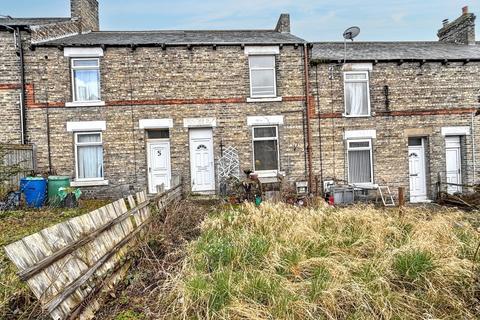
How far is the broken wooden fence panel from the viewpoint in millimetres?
2520

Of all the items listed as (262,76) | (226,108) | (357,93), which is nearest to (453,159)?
(357,93)

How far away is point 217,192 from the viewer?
40.4 feet

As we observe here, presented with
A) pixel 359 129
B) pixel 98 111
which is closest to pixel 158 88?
pixel 98 111

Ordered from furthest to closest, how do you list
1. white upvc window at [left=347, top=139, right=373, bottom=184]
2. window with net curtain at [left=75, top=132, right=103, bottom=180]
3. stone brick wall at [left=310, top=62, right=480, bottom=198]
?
white upvc window at [left=347, top=139, right=373, bottom=184] → stone brick wall at [left=310, top=62, right=480, bottom=198] → window with net curtain at [left=75, top=132, right=103, bottom=180]

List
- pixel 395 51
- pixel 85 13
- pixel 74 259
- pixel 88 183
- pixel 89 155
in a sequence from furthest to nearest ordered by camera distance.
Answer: pixel 395 51 < pixel 85 13 < pixel 89 155 < pixel 88 183 < pixel 74 259

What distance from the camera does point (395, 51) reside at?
48.0 feet

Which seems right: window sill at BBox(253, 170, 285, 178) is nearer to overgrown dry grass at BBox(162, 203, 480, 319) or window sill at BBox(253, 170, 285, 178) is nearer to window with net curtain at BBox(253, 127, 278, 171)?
window with net curtain at BBox(253, 127, 278, 171)

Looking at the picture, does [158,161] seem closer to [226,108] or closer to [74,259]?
[226,108]

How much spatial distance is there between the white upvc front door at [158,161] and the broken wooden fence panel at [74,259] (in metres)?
7.88

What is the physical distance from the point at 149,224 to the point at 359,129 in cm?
1037

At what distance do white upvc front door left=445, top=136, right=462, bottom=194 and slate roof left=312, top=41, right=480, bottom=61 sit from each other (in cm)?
364

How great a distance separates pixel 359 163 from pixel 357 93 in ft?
9.97

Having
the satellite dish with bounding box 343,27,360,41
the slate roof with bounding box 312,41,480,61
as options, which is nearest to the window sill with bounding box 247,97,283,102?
the slate roof with bounding box 312,41,480,61

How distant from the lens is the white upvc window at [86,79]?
472 inches
